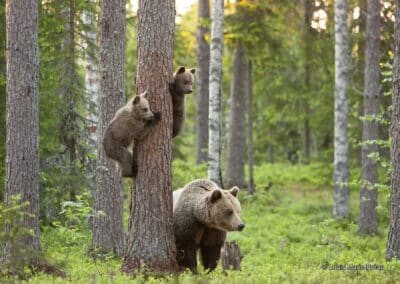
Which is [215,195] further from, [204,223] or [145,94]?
[145,94]

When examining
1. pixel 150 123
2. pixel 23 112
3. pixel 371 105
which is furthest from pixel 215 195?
pixel 371 105

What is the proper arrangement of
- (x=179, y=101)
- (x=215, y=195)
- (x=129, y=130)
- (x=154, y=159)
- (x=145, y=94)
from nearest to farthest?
(x=154, y=159) → (x=145, y=94) → (x=129, y=130) → (x=215, y=195) → (x=179, y=101)

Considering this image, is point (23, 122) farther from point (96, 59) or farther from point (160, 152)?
point (96, 59)

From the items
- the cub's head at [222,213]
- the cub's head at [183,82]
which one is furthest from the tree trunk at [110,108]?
Result: the cub's head at [222,213]

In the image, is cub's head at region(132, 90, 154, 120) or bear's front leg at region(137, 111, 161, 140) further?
bear's front leg at region(137, 111, 161, 140)

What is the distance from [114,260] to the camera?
1411cm

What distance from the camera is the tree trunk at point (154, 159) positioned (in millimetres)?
9891

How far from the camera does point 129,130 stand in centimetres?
1023

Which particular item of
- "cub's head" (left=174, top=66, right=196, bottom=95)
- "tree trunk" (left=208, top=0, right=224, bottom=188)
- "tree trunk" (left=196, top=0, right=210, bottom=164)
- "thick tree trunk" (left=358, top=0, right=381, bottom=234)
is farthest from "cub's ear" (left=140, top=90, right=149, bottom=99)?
"tree trunk" (left=196, top=0, right=210, bottom=164)

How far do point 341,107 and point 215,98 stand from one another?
15.1ft

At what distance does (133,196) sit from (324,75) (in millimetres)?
21764

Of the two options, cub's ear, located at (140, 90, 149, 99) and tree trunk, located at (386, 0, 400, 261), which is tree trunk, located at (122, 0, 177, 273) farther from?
tree trunk, located at (386, 0, 400, 261)

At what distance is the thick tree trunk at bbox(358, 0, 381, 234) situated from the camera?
1991cm

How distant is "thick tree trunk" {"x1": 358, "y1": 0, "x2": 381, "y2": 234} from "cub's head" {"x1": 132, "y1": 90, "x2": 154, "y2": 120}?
1124cm
